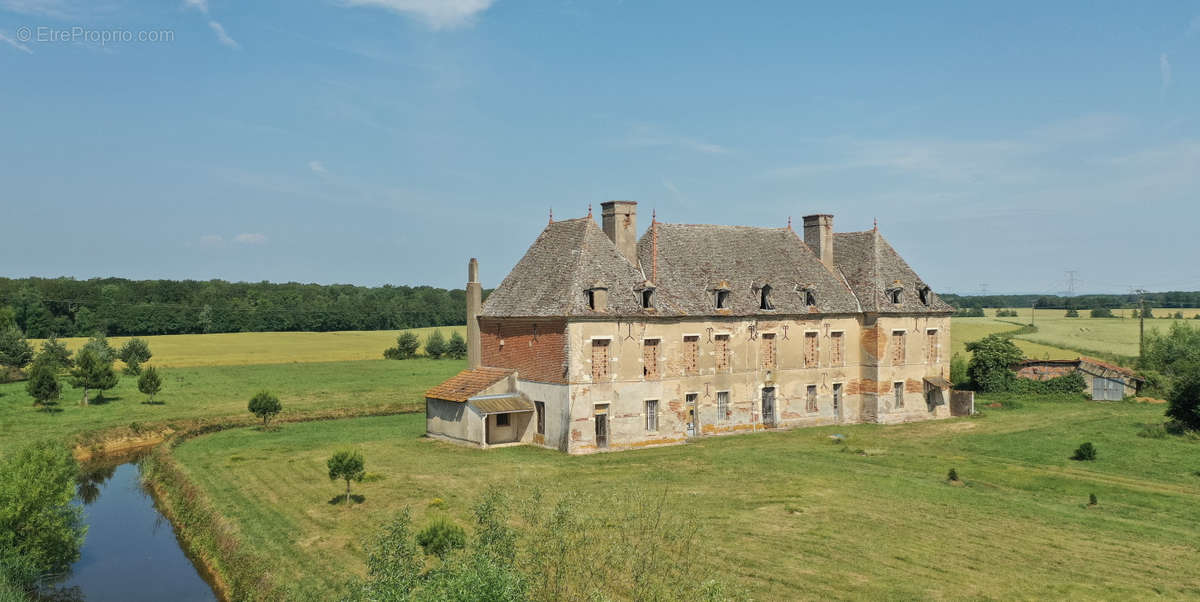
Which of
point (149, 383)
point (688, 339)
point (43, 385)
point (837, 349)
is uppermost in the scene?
point (688, 339)

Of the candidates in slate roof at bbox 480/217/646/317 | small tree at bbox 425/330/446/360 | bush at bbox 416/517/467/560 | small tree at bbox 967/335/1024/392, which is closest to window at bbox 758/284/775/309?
slate roof at bbox 480/217/646/317

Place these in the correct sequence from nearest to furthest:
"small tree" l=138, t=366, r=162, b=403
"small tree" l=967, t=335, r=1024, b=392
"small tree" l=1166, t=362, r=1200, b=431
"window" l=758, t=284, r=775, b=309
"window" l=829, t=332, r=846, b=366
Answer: "small tree" l=1166, t=362, r=1200, b=431 < "window" l=758, t=284, r=775, b=309 < "window" l=829, t=332, r=846, b=366 < "small tree" l=138, t=366, r=162, b=403 < "small tree" l=967, t=335, r=1024, b=392

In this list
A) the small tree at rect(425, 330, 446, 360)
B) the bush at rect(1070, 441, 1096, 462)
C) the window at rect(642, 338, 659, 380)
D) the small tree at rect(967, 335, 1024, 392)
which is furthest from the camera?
the small tree at rect(425, 330, 446, 360)

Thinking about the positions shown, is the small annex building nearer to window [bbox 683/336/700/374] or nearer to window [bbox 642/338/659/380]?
window [bbox 683/336/700/374]

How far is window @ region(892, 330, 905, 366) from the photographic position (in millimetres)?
49406

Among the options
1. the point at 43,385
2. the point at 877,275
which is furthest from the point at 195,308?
the point at 877,275

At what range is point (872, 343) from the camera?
4869 cm

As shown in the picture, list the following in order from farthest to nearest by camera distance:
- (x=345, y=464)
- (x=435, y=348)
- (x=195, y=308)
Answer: (x=195, y=308) < (x=435, y=348) < (x=345, y=464)

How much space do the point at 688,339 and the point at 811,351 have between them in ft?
29.6

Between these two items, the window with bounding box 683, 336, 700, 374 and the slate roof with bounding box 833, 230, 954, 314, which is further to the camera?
the slate roof with bounding box 833, 230, 954, 314

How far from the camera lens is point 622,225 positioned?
43.4 m

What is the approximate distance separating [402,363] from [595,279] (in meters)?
Answer: 48.0

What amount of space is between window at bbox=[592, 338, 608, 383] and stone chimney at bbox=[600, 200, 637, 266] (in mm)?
5910

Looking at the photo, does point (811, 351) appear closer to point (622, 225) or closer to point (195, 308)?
point (622, 225)
